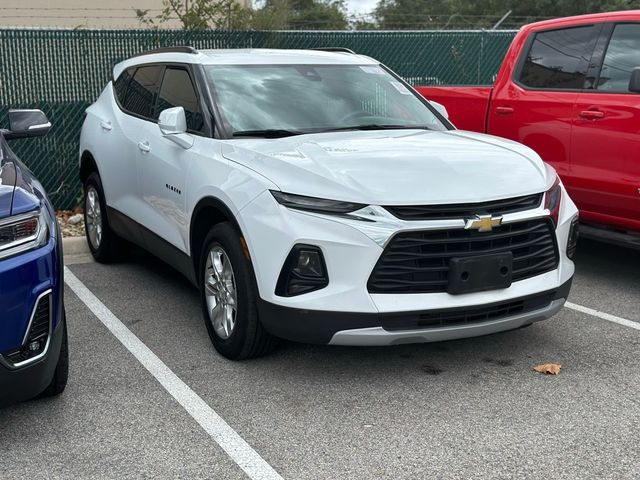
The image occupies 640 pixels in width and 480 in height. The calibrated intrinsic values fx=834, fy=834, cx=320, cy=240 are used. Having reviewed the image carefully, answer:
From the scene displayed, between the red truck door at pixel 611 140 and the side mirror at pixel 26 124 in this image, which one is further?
the red truck door at pixel 611 140

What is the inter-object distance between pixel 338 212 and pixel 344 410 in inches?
37.9

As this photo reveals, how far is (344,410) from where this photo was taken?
405 centimetres

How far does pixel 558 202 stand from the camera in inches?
182

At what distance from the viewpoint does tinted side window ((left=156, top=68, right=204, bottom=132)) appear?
5.26 meters

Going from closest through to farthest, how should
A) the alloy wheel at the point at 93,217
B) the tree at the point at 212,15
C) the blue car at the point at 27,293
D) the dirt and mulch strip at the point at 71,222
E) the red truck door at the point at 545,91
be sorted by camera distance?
1. the blue car at the point at 27,293
2. the red truck door at the point at 545,91
3. the alloy wheel at the point at 93,217
4. the dirt and mulch strip at the point at 71,222
5. the tree at the point at 212,15

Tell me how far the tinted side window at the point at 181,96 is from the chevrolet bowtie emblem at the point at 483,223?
1897 mm

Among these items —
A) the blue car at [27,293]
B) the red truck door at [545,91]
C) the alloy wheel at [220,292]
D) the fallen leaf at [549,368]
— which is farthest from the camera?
the red truck door at [545,91]

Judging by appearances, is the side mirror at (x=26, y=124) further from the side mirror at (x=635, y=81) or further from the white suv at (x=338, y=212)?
the side mirror at (x=635, y=81)

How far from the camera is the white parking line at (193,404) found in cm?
351

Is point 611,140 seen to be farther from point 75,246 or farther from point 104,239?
point 75,246

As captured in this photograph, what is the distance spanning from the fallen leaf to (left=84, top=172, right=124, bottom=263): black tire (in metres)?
3.76

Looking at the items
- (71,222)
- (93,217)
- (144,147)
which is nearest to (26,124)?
(144,147)

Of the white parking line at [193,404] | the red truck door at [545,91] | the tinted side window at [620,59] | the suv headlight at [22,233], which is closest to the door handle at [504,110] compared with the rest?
the red truck door at [545,91]

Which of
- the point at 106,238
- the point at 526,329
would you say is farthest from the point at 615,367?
the point at 106,238
